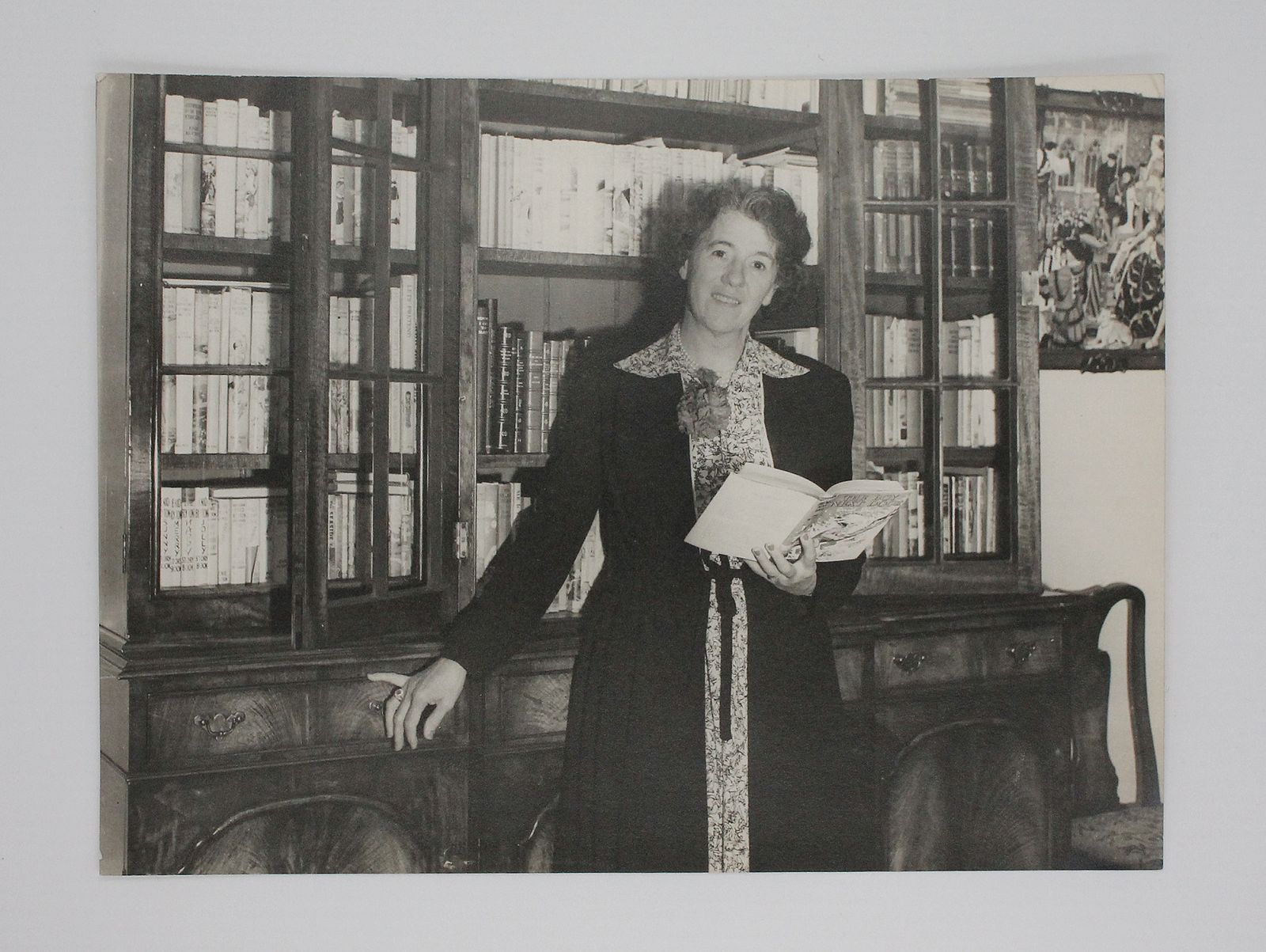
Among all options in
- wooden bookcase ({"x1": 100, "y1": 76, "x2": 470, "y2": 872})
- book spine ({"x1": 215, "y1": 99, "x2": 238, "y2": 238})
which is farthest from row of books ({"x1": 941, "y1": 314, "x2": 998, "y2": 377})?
book spine ({"x1": 215, "y1": 99, "x2": 238, "y2": 238})

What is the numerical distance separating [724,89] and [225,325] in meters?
1.04

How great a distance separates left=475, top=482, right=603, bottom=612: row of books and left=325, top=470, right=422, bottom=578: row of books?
0.40 ft

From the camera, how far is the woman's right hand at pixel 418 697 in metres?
1.96

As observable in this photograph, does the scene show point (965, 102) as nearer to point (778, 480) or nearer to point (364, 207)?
point (778, 480)

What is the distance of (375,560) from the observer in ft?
6.42

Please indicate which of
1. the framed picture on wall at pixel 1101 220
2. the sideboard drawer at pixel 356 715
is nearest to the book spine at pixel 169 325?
the sideboard drawer at pixel 356 715

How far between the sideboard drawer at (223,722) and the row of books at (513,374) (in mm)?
606

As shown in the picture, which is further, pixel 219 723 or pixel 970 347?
pixel 970 347

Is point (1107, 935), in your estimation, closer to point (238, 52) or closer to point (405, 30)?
point (405, 30)

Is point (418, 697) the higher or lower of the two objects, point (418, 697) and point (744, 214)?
the lower

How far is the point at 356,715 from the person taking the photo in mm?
1954

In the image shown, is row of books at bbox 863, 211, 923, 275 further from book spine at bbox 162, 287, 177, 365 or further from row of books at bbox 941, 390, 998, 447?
book spine at bbox 162, 287, 177, 365

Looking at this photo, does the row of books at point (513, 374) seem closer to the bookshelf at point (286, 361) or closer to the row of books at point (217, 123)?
the bookshelf at point (286, 361)

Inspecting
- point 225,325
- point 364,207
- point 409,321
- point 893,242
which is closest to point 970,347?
point 893,242
